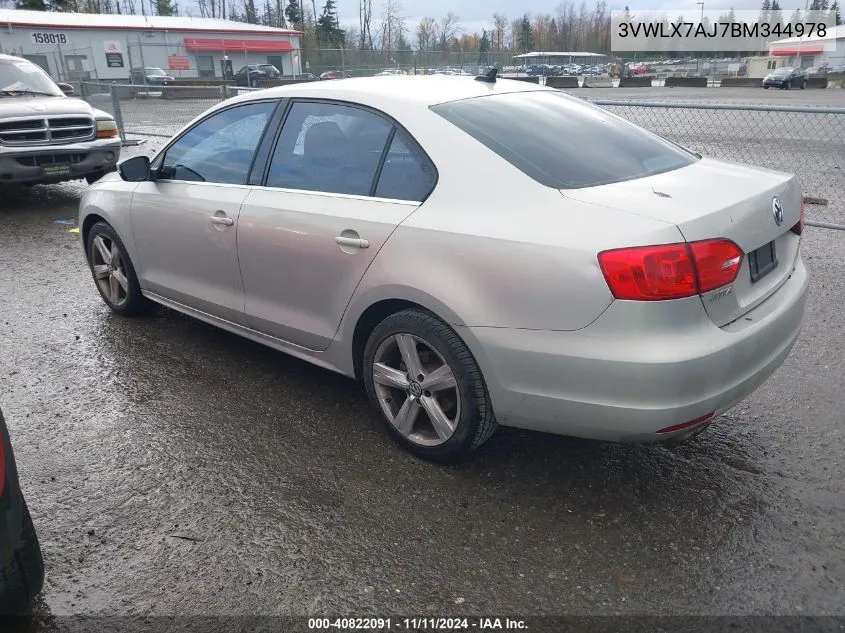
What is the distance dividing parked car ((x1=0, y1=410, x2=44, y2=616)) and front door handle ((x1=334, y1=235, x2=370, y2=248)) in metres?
1.55

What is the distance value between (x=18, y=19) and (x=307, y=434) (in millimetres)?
52641

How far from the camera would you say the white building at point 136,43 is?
4297 cm

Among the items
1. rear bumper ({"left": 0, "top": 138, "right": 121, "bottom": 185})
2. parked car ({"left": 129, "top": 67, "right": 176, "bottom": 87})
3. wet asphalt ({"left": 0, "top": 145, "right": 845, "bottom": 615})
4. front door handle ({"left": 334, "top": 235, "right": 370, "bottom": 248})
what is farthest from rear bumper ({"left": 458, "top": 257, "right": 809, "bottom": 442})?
parked car ({"left": 129, "top": 67, "right": 176, "bottom": 87})

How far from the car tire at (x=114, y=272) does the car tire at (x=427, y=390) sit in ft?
7.89

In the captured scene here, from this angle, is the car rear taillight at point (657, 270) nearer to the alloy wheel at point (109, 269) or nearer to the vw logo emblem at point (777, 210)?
the vw logo emblem at point (777, 210)

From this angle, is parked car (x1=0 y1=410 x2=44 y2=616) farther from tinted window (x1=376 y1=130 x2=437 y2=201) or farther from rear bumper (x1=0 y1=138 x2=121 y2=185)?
rear bumper (x1=0 y1=138 x2=121 y2=185)

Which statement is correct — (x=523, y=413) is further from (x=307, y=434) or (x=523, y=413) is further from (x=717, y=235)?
(x=307, y=434)

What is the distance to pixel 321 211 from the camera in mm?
3326

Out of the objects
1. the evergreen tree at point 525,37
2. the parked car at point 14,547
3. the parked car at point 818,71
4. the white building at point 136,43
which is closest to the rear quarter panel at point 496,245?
the parked car at point 14,547

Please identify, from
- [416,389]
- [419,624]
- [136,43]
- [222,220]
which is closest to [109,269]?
[222,220]

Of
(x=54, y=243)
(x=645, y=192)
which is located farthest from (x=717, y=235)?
(x=54, y=243)

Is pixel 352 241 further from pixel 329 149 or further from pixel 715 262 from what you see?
pixel 715 262

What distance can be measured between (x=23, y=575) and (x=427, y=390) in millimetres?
1634

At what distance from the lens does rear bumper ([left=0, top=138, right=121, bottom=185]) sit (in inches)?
344
